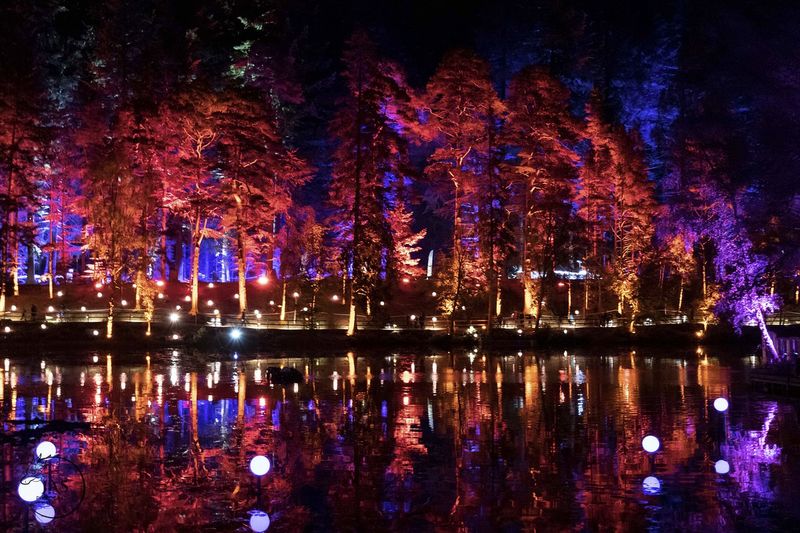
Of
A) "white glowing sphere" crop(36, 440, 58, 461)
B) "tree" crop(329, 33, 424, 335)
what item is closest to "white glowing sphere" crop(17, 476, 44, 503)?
"white glowing sphere" crop(36, 440, 58, 461)

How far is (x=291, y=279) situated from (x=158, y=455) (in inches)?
1602

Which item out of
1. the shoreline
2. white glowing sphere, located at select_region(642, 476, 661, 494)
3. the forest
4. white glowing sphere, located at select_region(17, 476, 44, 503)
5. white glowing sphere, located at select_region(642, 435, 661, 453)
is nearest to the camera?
white glowing sphere, located at select_region(17, 476, 44, 503)

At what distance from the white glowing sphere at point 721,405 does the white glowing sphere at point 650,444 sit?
20.1ft

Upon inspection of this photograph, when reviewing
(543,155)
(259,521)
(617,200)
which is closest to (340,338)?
(543,155)

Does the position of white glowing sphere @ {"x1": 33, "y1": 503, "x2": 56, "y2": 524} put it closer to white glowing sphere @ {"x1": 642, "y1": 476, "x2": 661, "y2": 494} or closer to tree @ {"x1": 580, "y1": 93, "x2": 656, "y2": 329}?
white glowing sphere @ {"x1": 642, "y1": 476, "x2": 661, "y2": 494}

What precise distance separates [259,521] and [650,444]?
26.7ft

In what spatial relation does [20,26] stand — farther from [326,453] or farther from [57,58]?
[326,453]

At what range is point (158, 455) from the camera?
15.1 m

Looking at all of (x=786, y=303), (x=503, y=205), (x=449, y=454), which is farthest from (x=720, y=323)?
(x=449, y=454)

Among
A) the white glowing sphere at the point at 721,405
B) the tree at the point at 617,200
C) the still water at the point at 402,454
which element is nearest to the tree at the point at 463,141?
the tree at the point at 617,200

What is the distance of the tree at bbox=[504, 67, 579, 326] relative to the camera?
164 feet

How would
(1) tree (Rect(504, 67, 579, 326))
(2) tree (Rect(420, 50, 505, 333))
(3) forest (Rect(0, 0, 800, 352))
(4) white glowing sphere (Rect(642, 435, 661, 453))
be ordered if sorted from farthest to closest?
1. (1) tree (Rect(504, 67, 579, 326))
2. (2) tree (Rect(420, 50, 505, 333))
3. (3) forest (Rect(0, 0, 800, 352))
4. (4) white glowing sphere (Rect(642, 435, 661, 453))

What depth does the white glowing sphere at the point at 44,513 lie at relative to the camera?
1088 centimetres

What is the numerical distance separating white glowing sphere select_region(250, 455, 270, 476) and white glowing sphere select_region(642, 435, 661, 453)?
7058mm
